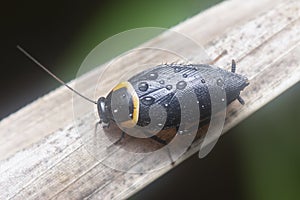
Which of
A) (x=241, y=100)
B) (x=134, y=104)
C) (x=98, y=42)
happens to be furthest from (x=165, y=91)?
(x=98, y=42)

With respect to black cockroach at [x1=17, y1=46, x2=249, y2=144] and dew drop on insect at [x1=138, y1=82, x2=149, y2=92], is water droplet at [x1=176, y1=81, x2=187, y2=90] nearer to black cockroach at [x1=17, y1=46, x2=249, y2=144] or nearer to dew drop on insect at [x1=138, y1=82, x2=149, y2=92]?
black cockroach at [x1=17, y1=46, x2=249, y2=144]

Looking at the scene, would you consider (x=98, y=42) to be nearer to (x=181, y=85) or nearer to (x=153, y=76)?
(x=153, y=76)

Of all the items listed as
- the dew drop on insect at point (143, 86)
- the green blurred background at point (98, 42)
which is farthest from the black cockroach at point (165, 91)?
the green blurred background at point (98, 42)

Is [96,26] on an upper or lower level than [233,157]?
upper

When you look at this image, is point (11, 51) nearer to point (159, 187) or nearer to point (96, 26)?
point (96, 26)

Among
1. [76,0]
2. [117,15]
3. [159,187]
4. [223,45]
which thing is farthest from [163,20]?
[159,187]
